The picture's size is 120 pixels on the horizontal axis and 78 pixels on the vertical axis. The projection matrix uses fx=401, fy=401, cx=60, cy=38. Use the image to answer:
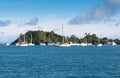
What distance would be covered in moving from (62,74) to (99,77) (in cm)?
807

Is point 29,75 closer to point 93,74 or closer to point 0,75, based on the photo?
point 0,75

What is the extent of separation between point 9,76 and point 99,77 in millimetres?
15871

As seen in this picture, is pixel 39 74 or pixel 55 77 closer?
pixel 55 77

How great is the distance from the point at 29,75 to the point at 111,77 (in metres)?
14.7

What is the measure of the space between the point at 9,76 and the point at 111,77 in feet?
58.7

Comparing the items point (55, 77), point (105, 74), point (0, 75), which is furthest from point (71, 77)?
point (0, 75)

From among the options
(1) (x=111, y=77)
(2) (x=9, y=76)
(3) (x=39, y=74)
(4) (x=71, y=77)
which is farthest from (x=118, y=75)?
(2) (x=9, y=76)

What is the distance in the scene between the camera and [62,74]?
73.0 meters

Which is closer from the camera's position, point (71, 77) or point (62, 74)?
point (71, 77)

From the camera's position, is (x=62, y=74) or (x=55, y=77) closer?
(x=55, y=77)

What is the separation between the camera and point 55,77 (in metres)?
68.4

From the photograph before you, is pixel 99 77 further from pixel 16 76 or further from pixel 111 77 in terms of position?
pixel 16 76

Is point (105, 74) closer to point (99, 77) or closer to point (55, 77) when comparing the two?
point (99, 77)

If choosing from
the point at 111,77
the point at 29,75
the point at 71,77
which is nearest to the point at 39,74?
the point at 29,75
